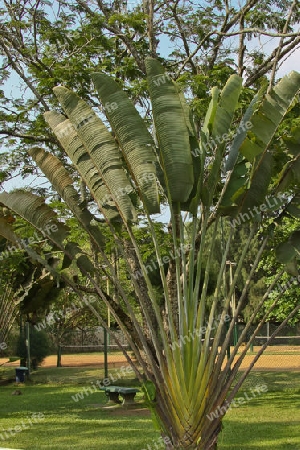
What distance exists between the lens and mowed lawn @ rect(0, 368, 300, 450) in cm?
933

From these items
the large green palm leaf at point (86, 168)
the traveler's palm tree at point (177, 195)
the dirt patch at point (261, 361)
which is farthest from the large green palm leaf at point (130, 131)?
the dirt patch at point (261, 361)

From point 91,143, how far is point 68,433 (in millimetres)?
5637

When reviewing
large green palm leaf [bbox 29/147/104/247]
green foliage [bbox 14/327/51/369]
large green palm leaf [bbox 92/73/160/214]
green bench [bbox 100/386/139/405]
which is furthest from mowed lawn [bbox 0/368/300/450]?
green foliage [bbox 14/327/51/369]

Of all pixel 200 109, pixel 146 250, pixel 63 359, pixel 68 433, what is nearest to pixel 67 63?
pixel 200 109

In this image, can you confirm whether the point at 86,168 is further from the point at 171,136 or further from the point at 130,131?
the point at 171,136

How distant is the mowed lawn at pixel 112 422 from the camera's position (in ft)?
30.6

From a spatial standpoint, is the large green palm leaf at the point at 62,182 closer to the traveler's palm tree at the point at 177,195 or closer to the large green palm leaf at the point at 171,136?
the traveler's palm tree at the point at 177,195

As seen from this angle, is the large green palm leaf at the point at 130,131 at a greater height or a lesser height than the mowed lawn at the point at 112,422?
greater

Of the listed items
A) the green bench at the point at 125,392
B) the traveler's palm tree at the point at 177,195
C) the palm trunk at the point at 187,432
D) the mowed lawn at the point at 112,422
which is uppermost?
the traveler's palm tree at the point at 177,195

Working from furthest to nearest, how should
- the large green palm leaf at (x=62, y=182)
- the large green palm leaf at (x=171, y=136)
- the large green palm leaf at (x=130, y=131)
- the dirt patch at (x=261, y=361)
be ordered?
the dirt patch at (x=261, y=361)
the large green palm leaf at (x=62, y=182)
the large green palm leaf at (x=130, y=131)
the large green palm leaf at (x=171, y=136)

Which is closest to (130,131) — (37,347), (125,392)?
(125,392)

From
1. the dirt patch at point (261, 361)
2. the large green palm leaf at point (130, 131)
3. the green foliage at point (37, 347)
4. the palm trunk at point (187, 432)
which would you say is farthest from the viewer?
the green foliage at point (37, 347)

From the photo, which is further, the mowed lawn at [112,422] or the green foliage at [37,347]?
the green foliage at [37,347]

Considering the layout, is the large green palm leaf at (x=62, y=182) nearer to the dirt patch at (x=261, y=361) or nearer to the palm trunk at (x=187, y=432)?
the palm trunk at (x=187, y=432)
